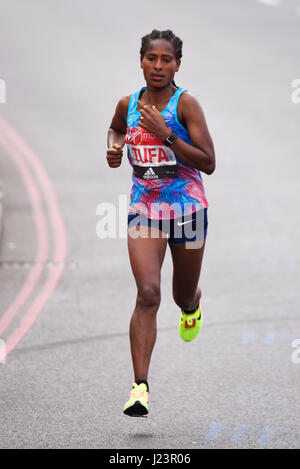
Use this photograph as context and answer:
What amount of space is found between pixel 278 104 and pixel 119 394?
13.3 m

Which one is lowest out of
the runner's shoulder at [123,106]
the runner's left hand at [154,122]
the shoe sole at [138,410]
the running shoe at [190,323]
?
the shoe sole at [138,410]

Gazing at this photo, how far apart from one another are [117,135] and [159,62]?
0.76 m

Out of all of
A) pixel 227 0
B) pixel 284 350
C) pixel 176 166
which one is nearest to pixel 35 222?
pixel 284 350

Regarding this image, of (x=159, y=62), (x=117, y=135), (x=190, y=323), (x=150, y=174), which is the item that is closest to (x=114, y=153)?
(x=150, y=174)

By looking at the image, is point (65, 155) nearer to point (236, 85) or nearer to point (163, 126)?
point (236, 85)

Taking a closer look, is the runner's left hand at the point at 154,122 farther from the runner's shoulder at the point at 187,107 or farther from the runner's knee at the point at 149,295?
the runner's knee at the point at 149,295

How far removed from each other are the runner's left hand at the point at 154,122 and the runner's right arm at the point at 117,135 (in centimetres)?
32

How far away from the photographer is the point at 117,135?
6.41 m

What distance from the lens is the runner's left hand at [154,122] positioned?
5.66 m

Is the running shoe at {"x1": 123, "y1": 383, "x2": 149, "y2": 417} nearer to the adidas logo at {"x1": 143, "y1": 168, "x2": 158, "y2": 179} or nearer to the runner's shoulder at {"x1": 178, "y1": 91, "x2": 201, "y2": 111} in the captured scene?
the adidas logo at {"x1": 143, "y1": 168, "x2": 158, "y2": 179}

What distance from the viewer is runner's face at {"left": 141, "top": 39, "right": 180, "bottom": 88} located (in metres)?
5.80

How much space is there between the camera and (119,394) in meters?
6.83
